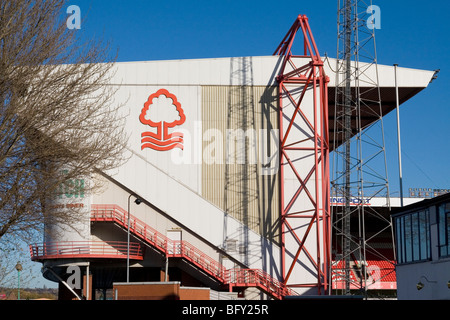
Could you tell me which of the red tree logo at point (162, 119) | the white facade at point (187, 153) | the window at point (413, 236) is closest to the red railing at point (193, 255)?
the white facade at point (187, 153)

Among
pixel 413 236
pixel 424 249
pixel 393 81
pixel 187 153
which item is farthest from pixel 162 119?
pixel 424 249

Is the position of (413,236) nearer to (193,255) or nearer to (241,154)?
(241,154)

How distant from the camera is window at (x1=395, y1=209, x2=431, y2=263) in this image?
113ft

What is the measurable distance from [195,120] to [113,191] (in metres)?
7.84

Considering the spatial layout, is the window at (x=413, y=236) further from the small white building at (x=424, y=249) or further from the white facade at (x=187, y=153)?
the white facade at (x=187, y=153)

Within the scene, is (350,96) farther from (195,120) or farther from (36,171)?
(36,171)

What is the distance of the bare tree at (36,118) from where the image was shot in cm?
2002

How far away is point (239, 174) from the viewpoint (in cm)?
4881

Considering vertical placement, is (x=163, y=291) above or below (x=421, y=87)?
below

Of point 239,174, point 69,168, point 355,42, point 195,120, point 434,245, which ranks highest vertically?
point 355,42

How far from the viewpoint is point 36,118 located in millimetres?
20109

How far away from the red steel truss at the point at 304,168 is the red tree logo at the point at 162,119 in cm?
757
